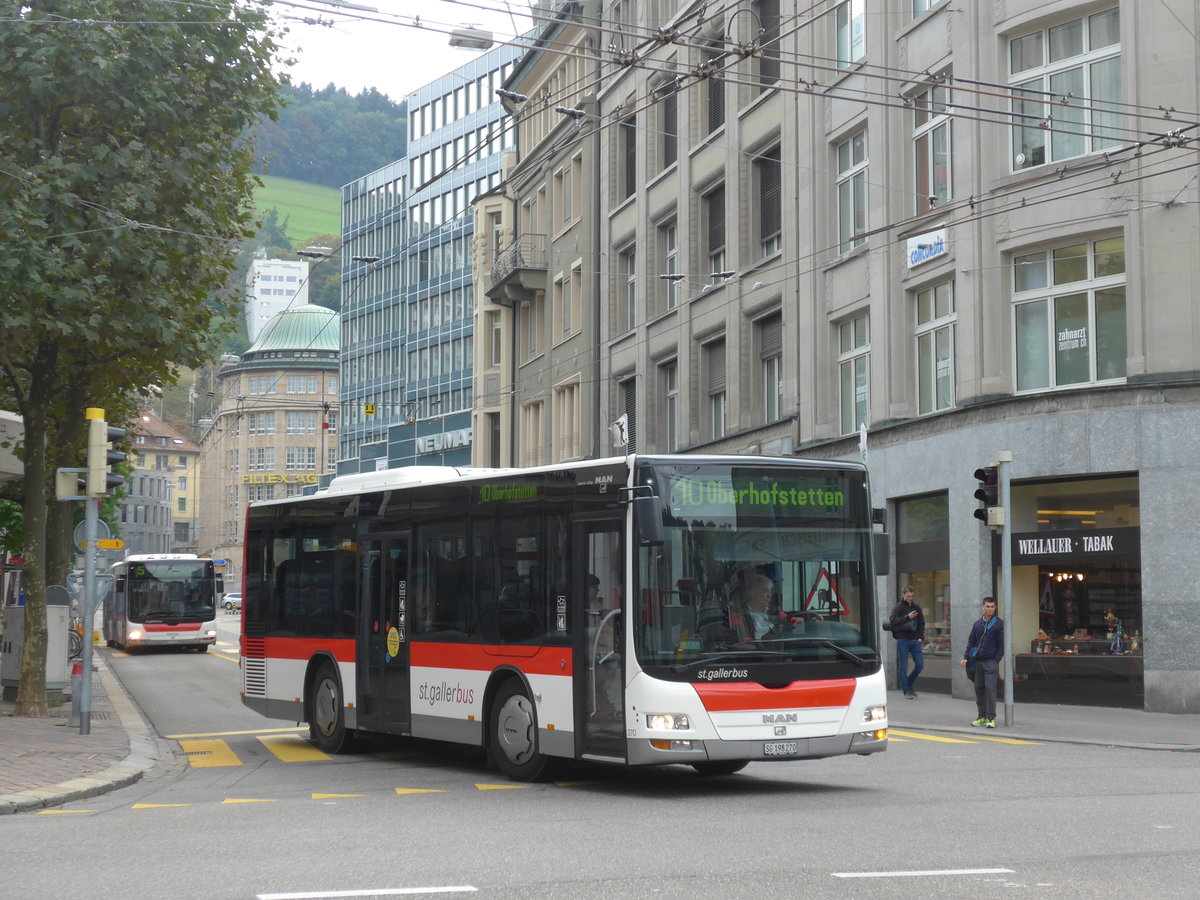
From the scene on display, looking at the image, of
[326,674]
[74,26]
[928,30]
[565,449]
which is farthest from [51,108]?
[565,449]

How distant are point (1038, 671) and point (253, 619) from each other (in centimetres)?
1185

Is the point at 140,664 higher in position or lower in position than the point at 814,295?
lower

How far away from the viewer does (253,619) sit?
19297mm

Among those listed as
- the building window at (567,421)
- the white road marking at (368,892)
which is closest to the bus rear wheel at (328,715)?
the white road marking at (368,892)

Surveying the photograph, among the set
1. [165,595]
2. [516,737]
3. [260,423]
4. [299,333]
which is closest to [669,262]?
[165,595]

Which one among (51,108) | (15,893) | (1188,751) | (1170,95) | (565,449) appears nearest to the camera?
(15,893)

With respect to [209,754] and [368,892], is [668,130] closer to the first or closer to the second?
[209,754]

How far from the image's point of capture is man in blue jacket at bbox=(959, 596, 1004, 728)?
66.5ft

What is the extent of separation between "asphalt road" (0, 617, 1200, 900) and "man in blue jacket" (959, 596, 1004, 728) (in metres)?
3.57

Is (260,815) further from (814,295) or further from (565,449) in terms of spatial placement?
(565,449)

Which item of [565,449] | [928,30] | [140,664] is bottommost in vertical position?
[140,664]

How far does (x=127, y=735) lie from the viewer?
61.9 feet

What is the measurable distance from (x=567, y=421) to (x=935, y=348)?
21.9 meters

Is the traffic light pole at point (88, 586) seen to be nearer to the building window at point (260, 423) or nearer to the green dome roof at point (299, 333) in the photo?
the green dome roof at point (299, 333)
